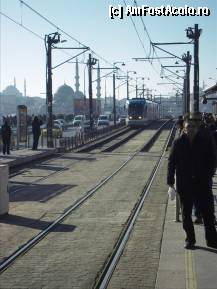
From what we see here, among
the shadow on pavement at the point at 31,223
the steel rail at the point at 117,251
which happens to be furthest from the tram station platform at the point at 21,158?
the shadow on pavement at the point at 31,223

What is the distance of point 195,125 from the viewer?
28.3 feet

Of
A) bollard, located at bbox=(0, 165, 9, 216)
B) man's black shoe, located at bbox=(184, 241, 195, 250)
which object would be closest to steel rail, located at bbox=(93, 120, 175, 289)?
man's black shoe, located at bbox=(184, 241, 195, 250)

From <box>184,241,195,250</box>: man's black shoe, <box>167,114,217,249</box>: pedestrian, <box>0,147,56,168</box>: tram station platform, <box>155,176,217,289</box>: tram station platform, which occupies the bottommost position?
<box>0,147,56,168</box>: tram station platform

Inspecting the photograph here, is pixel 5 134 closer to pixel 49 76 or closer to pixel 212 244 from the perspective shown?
pixel 49 76

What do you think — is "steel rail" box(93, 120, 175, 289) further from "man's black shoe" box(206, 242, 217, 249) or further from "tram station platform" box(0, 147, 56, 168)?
"tram station platform" box(0, 147, 56, 168)

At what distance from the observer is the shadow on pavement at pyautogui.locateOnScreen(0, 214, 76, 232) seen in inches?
442

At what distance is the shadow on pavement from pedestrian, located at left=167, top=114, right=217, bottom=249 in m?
3.00

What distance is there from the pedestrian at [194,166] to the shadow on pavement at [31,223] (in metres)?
3.00

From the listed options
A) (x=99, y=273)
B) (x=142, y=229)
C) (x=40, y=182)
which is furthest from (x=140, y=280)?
(x=40, y=182)

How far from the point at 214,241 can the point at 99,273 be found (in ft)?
6.29

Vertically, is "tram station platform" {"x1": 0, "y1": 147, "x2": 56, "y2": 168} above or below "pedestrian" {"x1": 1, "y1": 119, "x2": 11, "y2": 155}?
below

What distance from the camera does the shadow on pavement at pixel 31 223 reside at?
11.2m

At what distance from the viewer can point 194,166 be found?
8.60 metres

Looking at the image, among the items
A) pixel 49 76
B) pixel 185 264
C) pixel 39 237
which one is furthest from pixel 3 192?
pixel 49 76
